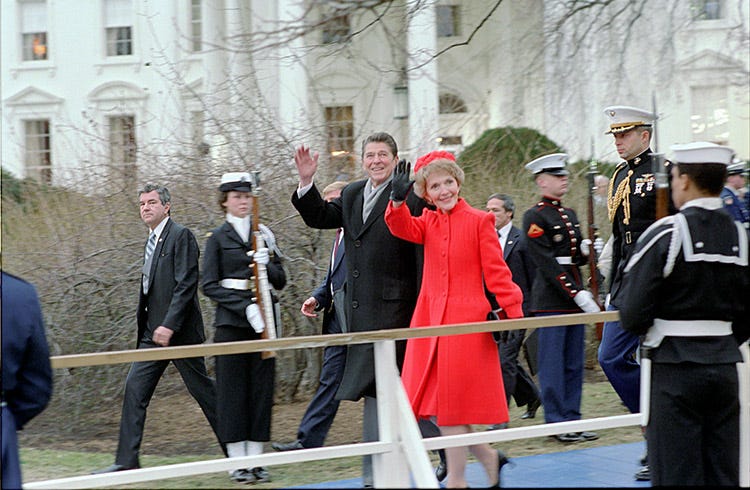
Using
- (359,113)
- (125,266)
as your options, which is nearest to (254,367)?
(125,266)

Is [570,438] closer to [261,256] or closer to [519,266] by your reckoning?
[519,266]

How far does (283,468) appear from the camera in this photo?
812 cm

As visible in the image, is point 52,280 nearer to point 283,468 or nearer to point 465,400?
point 283,468

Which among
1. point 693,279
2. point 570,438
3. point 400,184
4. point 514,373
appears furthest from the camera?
point 514,373

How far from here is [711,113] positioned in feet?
103

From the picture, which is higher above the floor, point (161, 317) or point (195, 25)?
point (195, 25)

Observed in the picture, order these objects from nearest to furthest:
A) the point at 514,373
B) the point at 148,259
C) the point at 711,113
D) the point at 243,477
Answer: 1. the point at 243,477
2. the point at 148,259
3. the point at 514,373
4. the point at 711,113

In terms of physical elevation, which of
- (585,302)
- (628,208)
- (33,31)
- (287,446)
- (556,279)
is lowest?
(287,446)

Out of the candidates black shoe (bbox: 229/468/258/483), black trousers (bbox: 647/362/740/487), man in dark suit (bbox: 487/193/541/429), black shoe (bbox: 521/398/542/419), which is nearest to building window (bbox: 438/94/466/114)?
man in dark suit (bbox: 487/193/541/429)

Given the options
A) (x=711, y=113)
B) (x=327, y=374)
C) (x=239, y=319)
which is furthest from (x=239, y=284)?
(x=711, y=113)

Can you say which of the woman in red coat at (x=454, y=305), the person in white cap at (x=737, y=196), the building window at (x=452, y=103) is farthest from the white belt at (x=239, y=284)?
the building window at (x=452, y=103)

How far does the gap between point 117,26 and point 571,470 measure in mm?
32087

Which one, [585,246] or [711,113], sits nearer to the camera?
[585,246]

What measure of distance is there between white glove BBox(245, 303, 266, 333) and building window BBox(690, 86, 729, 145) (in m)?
25.3
